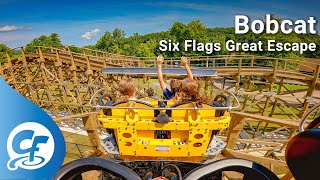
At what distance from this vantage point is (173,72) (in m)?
4.86

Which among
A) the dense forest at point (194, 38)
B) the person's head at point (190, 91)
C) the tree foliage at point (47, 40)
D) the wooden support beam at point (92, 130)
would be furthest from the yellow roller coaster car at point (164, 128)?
the tree foliage at point (47, 40)

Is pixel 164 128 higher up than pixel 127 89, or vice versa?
pixel 127 89

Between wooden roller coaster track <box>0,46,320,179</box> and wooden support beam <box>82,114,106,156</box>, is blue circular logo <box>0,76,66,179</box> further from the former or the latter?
wooden support beam <box>82,114,106,156</box>

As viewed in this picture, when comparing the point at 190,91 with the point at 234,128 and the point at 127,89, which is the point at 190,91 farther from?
the point at 234,128

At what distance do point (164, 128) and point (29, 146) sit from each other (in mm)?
1645

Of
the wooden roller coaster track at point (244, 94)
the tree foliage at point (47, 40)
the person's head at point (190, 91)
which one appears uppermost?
the tree foliage at point (47, 40)

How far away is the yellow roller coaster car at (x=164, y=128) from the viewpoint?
121 inches

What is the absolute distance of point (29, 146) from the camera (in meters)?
1.68

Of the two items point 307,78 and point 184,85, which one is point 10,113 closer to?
point 184,85

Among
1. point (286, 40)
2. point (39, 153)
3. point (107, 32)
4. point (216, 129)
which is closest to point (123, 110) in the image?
point (216, 129)

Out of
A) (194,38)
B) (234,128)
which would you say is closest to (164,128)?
(234,128)

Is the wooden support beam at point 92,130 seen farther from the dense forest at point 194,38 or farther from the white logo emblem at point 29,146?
the dense forest at point 194,38

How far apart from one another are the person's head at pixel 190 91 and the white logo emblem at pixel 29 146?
1938mm

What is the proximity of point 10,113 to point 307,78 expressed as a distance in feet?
45.1
